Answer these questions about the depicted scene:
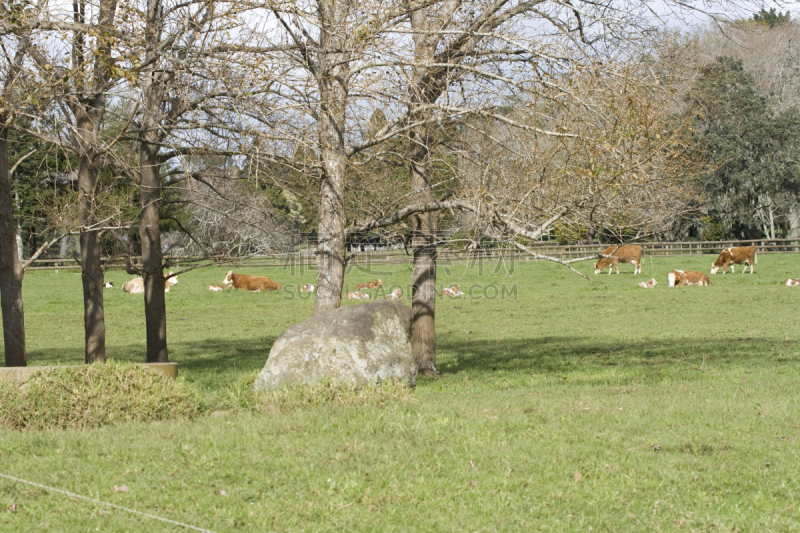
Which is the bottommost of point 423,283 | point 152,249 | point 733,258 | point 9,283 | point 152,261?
point 733,258

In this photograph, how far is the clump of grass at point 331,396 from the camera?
770cm

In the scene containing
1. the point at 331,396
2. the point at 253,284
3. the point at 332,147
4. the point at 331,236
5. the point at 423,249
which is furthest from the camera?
the point at 253,284

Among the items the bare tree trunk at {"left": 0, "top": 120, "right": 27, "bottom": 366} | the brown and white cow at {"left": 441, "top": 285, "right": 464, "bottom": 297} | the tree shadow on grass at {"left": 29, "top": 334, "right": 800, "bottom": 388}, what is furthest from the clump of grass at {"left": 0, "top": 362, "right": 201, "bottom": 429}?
the brown and white cow at {"left": 441, "top": 285, "right": 464, "bottom": 297}

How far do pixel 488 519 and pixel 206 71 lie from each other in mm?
7212

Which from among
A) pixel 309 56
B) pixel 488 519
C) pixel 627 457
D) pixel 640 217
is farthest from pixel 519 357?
pixel 488 519

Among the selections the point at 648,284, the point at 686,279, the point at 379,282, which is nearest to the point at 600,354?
the point at 379,282

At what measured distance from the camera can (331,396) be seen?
26.0 feet

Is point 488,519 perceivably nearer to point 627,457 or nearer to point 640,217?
point 627,457

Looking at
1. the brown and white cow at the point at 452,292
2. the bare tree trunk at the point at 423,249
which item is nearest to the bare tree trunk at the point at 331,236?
the bare tree trunk at the point at 423,249

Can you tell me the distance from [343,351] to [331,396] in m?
0.91

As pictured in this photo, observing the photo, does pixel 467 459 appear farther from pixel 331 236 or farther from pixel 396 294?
pixel 396 294

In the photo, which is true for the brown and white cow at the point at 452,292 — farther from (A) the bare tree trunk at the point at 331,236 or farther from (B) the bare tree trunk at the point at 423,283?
(A) the bare tree trunk at the point at 331,236

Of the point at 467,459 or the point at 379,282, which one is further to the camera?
the point at 379,282

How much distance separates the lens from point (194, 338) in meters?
18.8
